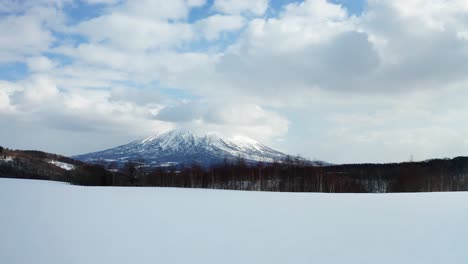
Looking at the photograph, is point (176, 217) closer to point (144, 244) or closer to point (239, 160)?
point (144, 244)

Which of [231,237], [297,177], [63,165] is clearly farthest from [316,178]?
[63,165]

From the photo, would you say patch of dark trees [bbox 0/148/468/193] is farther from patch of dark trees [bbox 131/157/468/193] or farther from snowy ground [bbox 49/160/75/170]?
snowy ground [bbox 49/160/75/170]

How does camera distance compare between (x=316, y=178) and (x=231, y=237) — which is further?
(x=316, y=178)

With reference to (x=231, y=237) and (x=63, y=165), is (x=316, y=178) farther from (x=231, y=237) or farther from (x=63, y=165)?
(x=63, y=165)

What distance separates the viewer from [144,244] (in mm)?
8000

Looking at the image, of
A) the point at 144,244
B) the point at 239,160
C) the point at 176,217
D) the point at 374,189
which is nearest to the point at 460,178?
the point at 374,189

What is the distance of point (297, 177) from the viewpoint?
175 ft

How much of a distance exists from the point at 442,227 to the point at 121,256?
29.2 feet

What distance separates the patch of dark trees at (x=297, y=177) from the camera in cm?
5034

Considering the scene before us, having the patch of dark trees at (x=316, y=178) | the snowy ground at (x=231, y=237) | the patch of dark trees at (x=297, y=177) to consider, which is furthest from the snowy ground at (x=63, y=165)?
the snowy ground at (x=231, y=237)

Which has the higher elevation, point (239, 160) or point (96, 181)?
point (239, 160)

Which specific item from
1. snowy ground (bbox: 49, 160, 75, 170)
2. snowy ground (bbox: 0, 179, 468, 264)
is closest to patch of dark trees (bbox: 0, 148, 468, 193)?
snowy ground (bbox: 0, 179, 468, 264)

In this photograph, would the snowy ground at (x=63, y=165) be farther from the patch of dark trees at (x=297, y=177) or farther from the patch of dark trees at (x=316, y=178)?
the patch of dark trees at (x=316, y=178)

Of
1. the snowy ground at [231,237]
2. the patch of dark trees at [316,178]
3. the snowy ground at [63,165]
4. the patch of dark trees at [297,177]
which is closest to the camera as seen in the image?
the snowy ground at [231,237]
